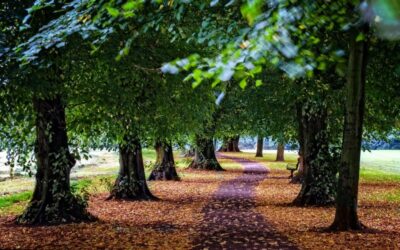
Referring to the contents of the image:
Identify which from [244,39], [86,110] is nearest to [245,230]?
[86,110]

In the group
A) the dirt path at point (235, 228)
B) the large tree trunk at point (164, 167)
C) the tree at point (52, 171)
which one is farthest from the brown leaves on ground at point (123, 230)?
the large tree trunk at point (164, 167)

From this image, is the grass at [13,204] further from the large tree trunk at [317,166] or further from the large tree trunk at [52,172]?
the large tree trunk at [317,166]

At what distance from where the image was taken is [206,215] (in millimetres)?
14820

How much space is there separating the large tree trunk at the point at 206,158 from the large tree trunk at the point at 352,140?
2633cm

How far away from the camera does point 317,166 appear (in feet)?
54.3

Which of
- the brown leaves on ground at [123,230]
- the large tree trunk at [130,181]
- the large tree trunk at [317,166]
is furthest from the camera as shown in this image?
the large tree trunk at [130,181]

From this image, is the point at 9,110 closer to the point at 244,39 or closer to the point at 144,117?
the point at 144,117

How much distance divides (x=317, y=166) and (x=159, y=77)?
302 inches

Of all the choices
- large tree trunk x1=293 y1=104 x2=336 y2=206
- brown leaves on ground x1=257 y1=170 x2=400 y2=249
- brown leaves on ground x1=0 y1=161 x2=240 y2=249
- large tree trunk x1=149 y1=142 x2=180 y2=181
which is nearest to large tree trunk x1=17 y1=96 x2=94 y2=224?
brown leaves on ground x1=0 y1=161 x2=240 y2=249

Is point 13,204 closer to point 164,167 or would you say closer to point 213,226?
point 213,226

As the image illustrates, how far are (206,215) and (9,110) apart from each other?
7395 mm

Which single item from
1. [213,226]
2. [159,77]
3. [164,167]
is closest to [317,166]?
[213,226]

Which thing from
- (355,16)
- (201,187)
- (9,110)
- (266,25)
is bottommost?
(201,187)

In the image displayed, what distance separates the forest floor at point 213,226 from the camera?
9.96 m
